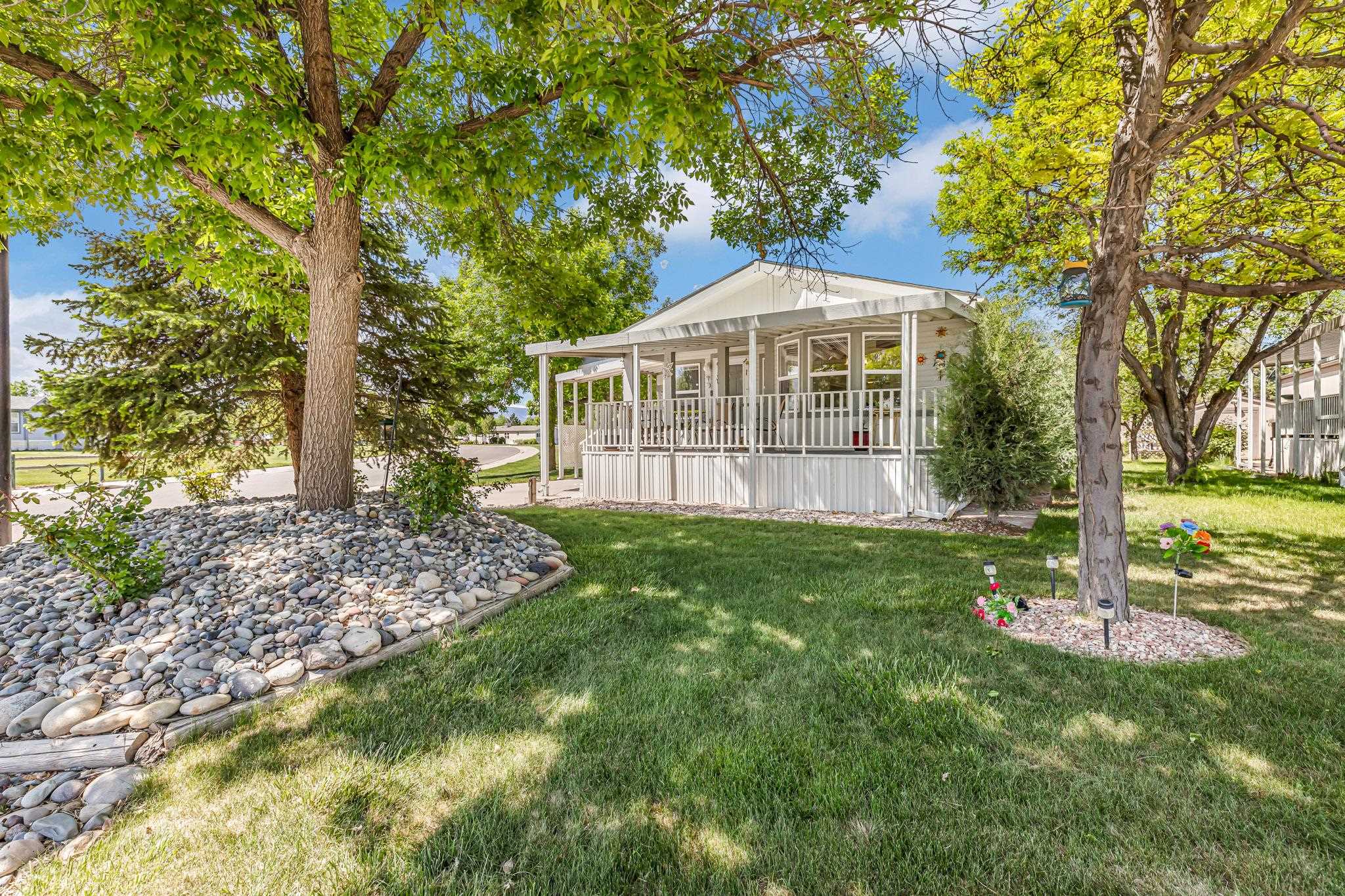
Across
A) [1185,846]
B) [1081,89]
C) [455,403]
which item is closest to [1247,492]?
[1081,89]

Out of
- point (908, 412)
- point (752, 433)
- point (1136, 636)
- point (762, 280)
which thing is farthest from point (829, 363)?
point (1136, 636)

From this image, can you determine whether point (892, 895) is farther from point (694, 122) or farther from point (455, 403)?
point (455, 403)

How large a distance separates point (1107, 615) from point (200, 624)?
5.26m

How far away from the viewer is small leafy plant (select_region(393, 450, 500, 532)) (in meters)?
5.06

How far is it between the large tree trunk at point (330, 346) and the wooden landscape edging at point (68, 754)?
2935 millimetres

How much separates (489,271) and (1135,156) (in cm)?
662

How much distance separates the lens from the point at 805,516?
28.0 ft

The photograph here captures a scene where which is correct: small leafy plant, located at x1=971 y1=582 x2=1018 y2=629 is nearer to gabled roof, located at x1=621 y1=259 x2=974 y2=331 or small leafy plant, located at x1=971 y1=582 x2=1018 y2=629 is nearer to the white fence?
gabled roof, located at x1=621 y1=259 x2=974 y2=331

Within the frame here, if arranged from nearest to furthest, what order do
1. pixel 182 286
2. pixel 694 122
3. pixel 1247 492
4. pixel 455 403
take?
pixel 694 122 → pixel 182 286 → pixel 455 403 → pixel 1247 492

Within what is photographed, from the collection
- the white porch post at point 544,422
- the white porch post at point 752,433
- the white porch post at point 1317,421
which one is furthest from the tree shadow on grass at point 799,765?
the white porch post at point 1317,421

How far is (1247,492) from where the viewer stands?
10.2 meters

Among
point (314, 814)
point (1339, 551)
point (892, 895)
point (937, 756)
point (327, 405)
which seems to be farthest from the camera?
point (1339, 551)

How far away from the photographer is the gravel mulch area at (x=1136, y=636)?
326 cm

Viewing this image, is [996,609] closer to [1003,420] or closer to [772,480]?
[1003,420]
